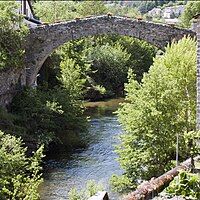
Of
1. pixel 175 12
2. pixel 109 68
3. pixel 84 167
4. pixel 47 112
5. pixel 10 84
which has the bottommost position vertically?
pixel 84 167

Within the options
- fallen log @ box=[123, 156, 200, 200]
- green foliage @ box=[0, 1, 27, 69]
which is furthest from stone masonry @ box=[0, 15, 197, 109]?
fallen log @ box=[123, 156, 200, 200]

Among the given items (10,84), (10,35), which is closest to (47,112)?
(10,84)

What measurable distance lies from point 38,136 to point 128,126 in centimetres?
606

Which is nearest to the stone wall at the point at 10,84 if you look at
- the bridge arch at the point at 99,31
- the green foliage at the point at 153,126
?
the bridge arch at the point at 99,31

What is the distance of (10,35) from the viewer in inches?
903

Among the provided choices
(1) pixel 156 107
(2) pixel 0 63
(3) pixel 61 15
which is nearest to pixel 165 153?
(1) pixel 156 107

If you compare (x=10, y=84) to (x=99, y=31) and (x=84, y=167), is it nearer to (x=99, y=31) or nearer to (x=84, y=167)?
(x=99, y=31)

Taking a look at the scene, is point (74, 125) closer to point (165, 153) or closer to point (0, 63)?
point (0, 63)

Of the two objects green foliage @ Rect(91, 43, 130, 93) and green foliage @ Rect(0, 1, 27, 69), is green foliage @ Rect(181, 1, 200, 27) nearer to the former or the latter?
green foliage @ Rect(91, 43, 130, 93)

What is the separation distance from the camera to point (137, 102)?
15578 mm

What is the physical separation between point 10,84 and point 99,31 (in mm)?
5684

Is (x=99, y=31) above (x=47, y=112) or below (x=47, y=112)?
above

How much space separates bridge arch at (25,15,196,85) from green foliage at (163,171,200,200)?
1581 centimetres

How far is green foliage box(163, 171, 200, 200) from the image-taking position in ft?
31.4
